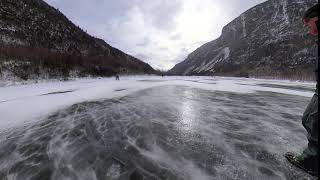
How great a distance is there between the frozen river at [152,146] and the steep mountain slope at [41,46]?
19.2 m

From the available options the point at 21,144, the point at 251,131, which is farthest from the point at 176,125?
the point at 21,144

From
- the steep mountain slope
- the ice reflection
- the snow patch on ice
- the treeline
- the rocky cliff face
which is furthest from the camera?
the snow patch on ice

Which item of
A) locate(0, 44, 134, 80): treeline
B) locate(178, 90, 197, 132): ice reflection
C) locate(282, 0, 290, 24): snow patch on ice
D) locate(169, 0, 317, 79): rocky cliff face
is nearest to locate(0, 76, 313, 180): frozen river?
locate(178, 90, 197, 132): ice reflection

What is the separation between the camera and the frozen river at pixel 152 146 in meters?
3.72

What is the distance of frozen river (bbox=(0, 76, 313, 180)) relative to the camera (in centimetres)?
372

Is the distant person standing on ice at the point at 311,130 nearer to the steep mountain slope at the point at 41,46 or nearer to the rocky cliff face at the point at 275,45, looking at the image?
the steep mountain slope at the point at 41,46

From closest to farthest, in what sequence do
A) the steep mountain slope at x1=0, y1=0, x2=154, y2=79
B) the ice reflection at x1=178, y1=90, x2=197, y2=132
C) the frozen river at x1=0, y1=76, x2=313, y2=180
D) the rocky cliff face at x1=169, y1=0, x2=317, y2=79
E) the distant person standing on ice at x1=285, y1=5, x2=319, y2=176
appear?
1. the distant person standing on ice at x1=285, y1=5, x2=319, y2=176
2. the frozen river at x1=0, y1=76, x2=313, y2=180
3. the ice reflection at x1=178, y1=90, x2=197, y2=132
4. the steep mountain slope at x1=0, y1=0, x2=154, y2=79
5. the rocky cliff face at x1=169, y1=0, x2=317, y2=79

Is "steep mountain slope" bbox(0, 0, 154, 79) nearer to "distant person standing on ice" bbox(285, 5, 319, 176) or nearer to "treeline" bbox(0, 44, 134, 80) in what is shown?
"treeline" bbox(0, 44, 134, 80)

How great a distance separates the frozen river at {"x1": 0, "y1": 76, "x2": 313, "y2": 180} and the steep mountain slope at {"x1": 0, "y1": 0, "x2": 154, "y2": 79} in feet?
63.1

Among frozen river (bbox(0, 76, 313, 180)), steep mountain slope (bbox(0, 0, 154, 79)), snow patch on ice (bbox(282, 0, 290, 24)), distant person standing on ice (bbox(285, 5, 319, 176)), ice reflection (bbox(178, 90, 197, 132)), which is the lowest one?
frozen river (bbox(0, 76, 313, 180))

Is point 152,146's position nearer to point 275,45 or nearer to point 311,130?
point 311,130

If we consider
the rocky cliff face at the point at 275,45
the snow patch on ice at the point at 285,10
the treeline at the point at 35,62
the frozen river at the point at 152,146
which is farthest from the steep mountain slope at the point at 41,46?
the snow patch on ice at the point at 285,10

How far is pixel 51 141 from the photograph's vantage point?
207 inches

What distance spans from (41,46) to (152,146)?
48.0 m
